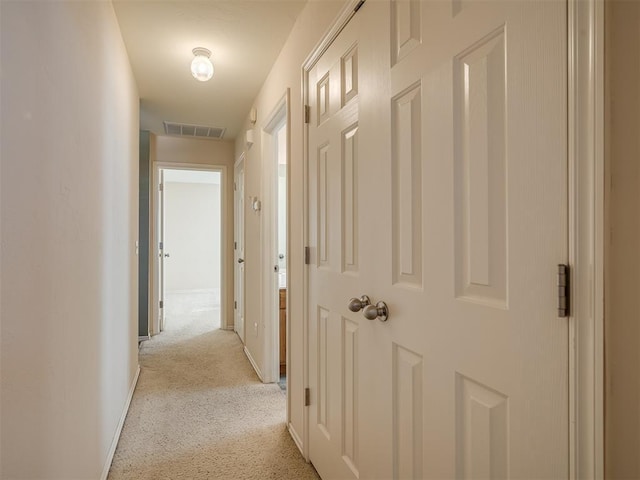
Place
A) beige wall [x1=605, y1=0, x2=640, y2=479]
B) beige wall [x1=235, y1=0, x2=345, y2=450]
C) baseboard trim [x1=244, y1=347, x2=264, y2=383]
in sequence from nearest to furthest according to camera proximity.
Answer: beige wall [x1=605, y1=0, x2=640, y2=479]
beige wall [x1=235, y1=0, x2=345, y2=450]
baseboard trim [x1=244, y1=347, x2=264, y2=383]

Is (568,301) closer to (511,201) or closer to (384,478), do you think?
(511,201)

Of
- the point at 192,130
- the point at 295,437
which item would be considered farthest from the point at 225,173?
the point at 295,437

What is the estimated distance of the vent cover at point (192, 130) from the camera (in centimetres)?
416

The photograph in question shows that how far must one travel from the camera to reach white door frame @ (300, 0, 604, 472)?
610 millimetres

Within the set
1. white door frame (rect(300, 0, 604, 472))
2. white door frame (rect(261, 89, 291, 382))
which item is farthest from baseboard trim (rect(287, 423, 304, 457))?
white door frame (rect(300, 0, 604, 472))

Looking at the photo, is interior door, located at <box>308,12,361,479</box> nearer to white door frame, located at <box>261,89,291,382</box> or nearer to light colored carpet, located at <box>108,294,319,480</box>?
light colored carpet, located at <box>108,294,319,480</box>

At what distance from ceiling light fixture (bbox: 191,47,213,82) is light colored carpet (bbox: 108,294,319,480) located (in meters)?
2.20

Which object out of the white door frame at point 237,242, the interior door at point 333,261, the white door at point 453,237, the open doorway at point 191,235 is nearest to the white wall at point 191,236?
the open doorway at point 191,235

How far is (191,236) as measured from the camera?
8.38 meters

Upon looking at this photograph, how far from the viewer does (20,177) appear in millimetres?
959

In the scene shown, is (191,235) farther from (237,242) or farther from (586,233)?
(586,233)

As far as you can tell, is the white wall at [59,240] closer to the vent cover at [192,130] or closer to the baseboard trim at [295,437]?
the baseboard trim at [295,437]

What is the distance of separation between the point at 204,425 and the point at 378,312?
1.67m

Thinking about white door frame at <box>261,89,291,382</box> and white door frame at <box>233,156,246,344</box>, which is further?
white door frame at <box>233,156,246,344</box>
